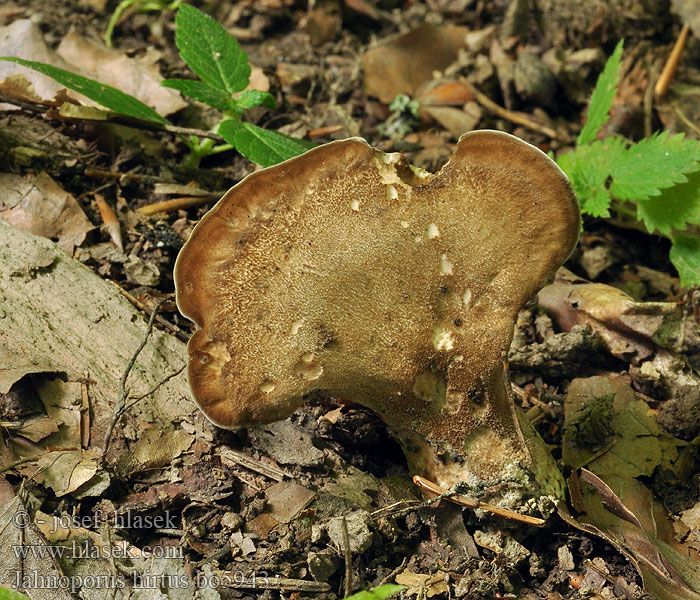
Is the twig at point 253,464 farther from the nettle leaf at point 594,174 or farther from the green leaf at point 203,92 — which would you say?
the nettle leaf at point 594,174

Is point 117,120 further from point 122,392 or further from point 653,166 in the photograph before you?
point 653,166

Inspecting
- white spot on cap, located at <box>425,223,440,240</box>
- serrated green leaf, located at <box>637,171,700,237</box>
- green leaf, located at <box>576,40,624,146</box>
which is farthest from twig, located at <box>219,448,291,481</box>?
green leaf, located at <box>576,40,624,146</box>

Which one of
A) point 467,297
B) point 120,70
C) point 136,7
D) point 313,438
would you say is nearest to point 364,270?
point 467,297

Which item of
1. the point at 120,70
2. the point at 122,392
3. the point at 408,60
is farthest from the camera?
the point at 408,60

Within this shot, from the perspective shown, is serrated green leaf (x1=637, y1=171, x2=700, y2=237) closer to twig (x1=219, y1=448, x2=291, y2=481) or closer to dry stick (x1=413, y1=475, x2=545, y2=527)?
dry stick (x1=413, y1=475, x2=545, y2=527)

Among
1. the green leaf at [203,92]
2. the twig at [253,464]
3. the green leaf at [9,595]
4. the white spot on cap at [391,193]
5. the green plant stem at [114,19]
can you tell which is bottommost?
the twig at [253,464]

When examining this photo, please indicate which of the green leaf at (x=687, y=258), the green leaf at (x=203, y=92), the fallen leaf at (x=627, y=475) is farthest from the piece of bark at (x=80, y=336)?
the green leaf at (x=687, y=258)

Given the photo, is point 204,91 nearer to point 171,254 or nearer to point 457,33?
point 171,254
